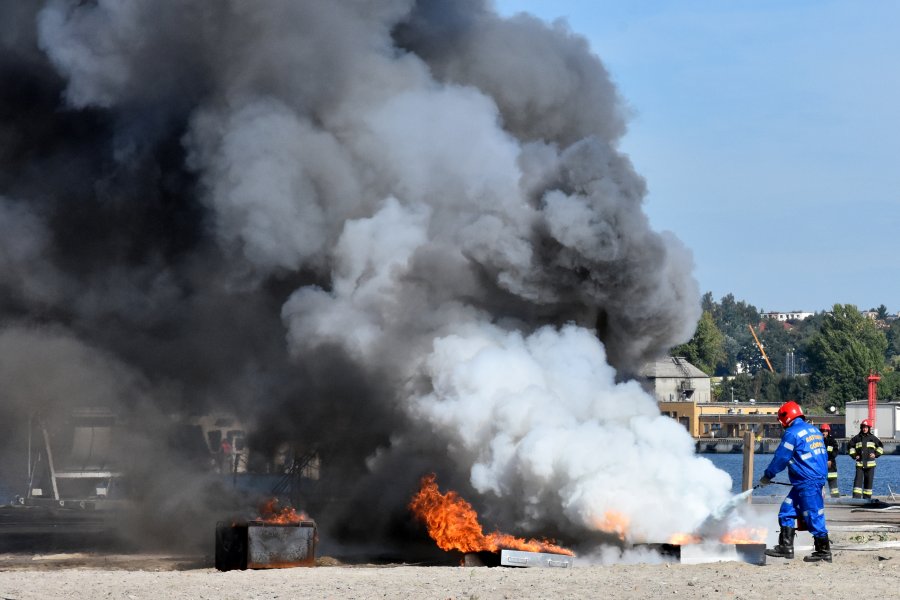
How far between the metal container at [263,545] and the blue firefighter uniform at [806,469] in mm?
9332

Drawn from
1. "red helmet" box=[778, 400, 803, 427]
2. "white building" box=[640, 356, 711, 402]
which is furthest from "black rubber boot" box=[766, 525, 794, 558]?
"white building" box=[640, 356, 711, 402]

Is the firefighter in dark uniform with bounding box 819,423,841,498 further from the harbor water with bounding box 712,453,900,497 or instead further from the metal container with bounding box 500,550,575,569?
the metal container with bounding box 500,550,575,569

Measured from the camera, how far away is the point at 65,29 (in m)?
33.6

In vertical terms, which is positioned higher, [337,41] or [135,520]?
[337,41]

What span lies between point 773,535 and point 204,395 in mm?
16525

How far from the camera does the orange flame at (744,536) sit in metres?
25.2

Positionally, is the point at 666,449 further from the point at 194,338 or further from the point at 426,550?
the point at 194,338

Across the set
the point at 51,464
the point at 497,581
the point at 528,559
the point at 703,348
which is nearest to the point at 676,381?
the point at 703,348

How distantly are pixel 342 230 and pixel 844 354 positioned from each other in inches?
6228

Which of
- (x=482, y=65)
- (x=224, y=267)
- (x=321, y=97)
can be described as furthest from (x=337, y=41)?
(x=224, y=267)

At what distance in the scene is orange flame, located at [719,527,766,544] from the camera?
992 inches

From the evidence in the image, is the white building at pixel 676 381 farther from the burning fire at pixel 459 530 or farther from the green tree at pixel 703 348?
the burning fire at pixel 459 530

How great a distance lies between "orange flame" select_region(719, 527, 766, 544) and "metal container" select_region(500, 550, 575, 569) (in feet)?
9.52

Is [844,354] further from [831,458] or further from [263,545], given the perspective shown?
[263,545]
